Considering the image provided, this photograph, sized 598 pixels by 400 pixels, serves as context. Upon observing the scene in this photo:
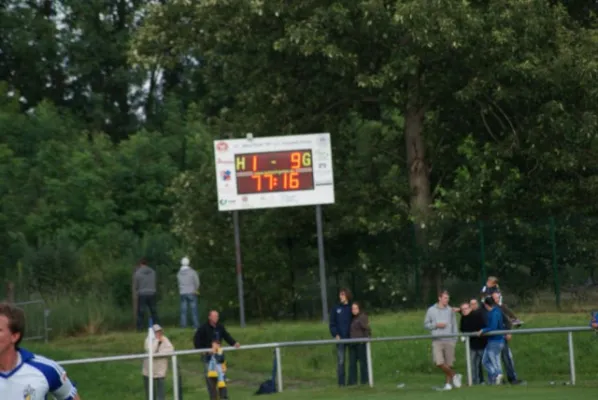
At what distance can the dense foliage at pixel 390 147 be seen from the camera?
119 feet

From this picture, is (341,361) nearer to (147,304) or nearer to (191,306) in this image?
(191,306)

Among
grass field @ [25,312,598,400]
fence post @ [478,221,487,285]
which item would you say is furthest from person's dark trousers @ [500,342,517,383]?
fence post @ [478,221,487,285]

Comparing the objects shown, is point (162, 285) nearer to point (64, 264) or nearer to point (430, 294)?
point (64, 264)

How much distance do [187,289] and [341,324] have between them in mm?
10801

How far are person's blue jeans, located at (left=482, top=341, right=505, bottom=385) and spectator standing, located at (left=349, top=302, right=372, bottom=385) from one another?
83.5 inches

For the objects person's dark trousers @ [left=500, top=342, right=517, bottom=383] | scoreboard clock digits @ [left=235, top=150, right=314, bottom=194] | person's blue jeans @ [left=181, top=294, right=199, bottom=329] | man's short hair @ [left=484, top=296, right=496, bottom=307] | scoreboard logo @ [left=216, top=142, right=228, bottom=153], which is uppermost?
scoreboard logo @ [left=216, top=142, right=228, bottom=153]

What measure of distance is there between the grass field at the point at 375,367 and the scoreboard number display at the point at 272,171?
Result: 282 centimetres

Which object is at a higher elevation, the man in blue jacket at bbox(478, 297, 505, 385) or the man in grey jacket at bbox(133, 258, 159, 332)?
the man in grey jacket at bbox(133, 258, 159, 332)

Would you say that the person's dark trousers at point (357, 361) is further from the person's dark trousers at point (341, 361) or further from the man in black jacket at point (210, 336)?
the man in black jacket at point (210, 336)

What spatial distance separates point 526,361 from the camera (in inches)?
1197

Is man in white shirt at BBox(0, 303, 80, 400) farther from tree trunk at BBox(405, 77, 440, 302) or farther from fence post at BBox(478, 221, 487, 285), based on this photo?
tree trunk at BBox(405, 77, 440, 302)

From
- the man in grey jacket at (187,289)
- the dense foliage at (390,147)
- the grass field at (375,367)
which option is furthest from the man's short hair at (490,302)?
the man in grey jacket at (187,289)

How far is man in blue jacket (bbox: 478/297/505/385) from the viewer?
84.4 ft

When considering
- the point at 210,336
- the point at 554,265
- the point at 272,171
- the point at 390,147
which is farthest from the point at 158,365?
the point at 390,147
